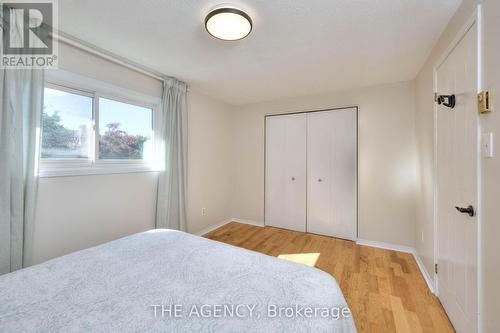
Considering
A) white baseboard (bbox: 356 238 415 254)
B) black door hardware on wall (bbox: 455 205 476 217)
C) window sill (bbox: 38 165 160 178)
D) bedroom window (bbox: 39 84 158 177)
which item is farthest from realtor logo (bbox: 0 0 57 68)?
white baseboard (bbox: 356 238 415 254)

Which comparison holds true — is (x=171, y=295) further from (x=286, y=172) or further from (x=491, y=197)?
(x=286, y=172)

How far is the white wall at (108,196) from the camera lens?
68.8 inches

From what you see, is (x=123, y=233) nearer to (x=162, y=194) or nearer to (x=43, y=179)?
(x=162, y=194)

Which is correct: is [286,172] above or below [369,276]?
above

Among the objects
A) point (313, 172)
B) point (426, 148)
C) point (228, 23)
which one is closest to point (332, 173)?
point (313, 172)

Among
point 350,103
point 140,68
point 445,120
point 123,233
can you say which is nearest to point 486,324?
point 445,120

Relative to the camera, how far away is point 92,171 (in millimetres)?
1997

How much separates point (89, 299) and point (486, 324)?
6.53ft

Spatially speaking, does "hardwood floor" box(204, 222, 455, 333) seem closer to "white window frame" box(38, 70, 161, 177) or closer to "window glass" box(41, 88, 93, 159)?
"white window frame" box(38, 70, 161, 177)

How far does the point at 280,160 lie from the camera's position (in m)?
3.62

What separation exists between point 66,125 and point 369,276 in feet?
11.0

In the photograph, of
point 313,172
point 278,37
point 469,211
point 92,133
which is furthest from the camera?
point 313,172

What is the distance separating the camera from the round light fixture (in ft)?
4.65

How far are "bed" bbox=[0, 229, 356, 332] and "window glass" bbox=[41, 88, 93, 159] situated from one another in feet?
3.89
